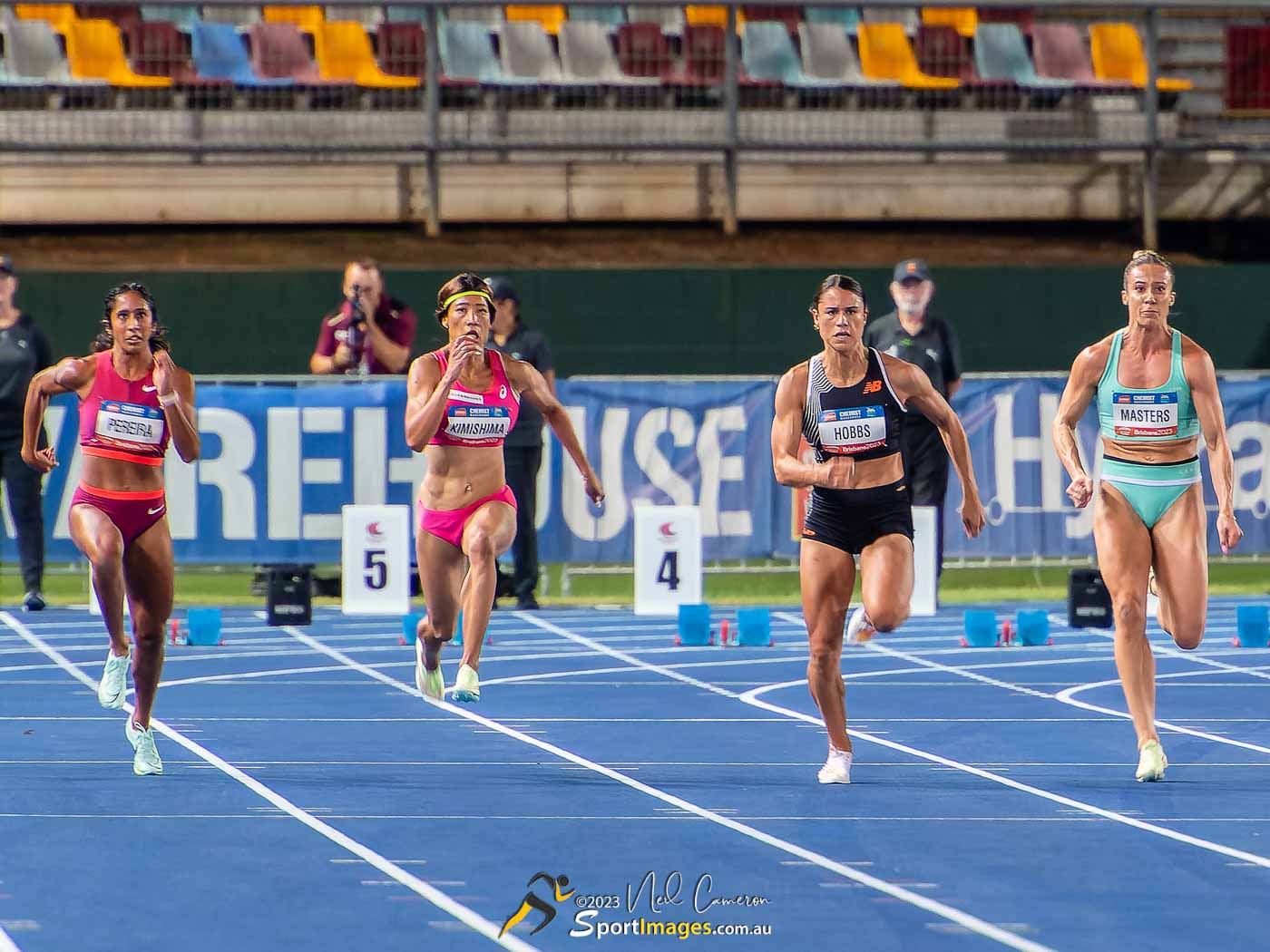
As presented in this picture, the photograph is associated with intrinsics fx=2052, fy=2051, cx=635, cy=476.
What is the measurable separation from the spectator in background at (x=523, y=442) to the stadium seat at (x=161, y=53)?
31.7 feet

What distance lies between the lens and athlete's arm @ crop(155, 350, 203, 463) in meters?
8.49

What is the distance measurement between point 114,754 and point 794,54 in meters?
16.4

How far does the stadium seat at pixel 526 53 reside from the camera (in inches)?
921

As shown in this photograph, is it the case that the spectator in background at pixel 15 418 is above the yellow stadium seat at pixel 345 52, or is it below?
below

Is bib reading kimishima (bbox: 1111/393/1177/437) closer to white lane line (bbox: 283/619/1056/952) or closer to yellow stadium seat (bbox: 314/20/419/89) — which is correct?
white lane line (bbox: 283/619/1056/952)

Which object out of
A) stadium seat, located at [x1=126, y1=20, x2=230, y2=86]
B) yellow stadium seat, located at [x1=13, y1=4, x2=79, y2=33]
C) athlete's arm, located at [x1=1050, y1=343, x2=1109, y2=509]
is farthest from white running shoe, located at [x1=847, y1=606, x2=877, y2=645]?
yellow stadium seat, located at [x1=13, y1=4, x2=79, y2=33]

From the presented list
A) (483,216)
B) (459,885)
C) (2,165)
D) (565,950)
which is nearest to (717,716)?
(459,885)

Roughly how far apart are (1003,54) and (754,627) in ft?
41.5

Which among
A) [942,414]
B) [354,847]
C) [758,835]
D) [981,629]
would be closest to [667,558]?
[981,629]

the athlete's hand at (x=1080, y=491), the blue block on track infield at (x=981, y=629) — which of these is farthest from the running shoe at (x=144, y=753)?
the blue block on track infield at (x=981, y=629)

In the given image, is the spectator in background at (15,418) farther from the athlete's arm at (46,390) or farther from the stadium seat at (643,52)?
the stadium seat at (643,52)

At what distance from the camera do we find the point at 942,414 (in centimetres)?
854

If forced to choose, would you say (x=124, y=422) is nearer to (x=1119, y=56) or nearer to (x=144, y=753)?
(x=144, y=753)

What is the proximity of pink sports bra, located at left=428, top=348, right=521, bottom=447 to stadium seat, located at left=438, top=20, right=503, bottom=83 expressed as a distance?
44.5 feet
